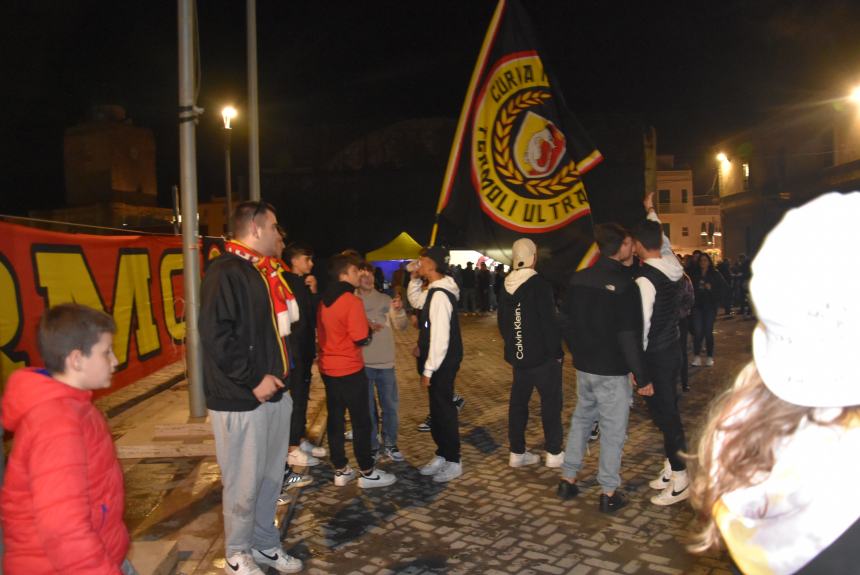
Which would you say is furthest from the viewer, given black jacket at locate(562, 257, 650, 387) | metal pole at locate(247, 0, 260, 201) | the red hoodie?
metal pole at locate(247, 0, 260, 201)

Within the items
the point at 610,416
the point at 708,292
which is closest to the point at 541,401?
the point at 610,416

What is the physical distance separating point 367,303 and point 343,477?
1712 mm

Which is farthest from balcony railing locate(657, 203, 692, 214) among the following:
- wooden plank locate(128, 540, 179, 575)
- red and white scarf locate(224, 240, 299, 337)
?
wooden plank locate(128, 540, 179, 575)

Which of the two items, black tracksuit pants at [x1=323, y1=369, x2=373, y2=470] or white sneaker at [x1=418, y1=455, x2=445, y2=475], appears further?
white sneaker at [x1=418, y1=455, x2=445, y2=475]

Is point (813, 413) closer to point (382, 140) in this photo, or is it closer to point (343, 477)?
point (343, 477)

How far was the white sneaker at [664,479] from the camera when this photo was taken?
5.41 m

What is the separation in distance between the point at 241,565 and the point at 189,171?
4388 mm

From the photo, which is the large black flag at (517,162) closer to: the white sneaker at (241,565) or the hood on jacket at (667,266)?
the hood on jacket at (667,266)

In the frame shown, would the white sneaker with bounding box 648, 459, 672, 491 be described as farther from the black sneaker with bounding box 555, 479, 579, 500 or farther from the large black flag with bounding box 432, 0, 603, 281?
the large black flag with bounding box 432, 0, 603, 281

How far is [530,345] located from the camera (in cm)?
597

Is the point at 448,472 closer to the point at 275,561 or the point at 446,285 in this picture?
the point at 446,285

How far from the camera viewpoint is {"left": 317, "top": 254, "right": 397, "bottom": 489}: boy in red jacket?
5613 mm

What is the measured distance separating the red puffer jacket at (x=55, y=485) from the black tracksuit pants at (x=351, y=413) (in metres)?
3.30

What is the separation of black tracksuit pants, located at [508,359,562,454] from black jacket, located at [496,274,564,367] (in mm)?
129
